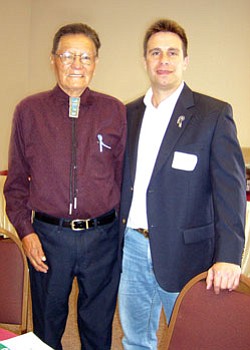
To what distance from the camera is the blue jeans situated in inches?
67.7

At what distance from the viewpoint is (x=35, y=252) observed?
1.75 meters

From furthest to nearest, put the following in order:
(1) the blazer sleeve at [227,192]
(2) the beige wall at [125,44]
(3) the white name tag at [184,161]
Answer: (2) the beige wall at [125,44], (3) the white name tag at [184,161], (1) the blazer sleeve at [227,192]

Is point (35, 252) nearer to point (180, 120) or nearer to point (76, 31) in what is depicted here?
point (180, 120)

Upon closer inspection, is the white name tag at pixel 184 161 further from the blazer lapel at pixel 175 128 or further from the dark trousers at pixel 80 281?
the dark trousers at pixel 80 281

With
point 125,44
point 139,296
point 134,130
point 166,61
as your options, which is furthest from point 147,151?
point 125,44

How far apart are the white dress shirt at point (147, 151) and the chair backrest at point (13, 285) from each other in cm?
47

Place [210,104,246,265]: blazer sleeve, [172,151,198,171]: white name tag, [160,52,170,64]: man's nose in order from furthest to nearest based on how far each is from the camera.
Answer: [160,52,170,64]: man's nose
[172,151,198,171]: white name tag
[210,104,246,265]: blazer sleeve

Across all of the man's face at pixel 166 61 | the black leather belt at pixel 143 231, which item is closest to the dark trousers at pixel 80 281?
the black leather belt at pixel 143 231

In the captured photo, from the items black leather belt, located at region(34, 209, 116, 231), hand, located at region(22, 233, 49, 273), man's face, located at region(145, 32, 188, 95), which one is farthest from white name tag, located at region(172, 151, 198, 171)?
hand, located at region(22, 233, 49, 273)

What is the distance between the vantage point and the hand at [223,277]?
1.34m

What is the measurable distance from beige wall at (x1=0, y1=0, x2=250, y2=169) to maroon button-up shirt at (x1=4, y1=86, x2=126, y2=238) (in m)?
3.09

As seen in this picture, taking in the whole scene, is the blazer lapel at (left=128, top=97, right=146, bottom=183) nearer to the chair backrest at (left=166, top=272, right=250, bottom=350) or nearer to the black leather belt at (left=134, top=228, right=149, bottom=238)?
the black leather belt at (left=134, top=228, right=149, bottom=238)

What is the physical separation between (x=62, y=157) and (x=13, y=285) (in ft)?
1.76

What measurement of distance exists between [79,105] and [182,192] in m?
0.57
